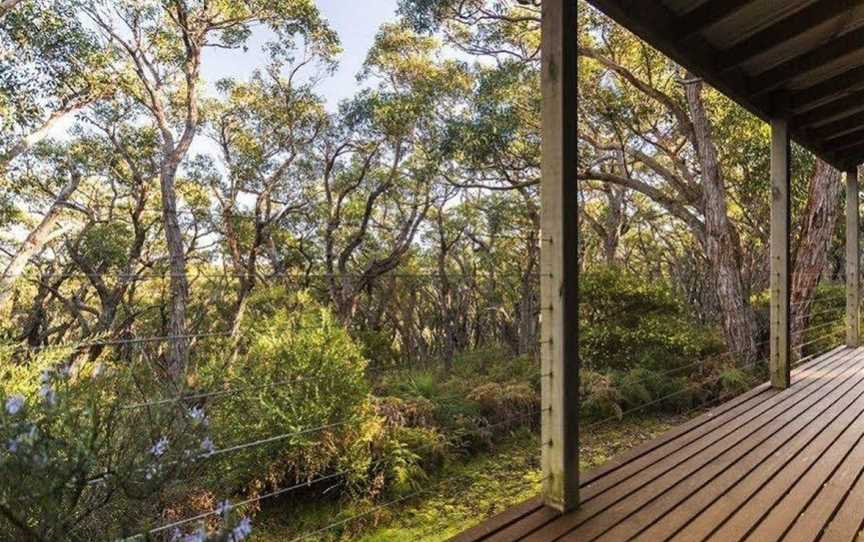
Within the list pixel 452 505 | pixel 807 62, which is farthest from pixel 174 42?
pixel 807 62

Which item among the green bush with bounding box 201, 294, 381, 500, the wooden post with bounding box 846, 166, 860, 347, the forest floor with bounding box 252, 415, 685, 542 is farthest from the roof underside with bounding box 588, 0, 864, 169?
the green bush with bounding box 201, 294, 381, 500

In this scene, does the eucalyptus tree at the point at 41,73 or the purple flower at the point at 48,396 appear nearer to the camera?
the purple flower at the point at 48,396

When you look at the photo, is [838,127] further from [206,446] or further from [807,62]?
[206,446]

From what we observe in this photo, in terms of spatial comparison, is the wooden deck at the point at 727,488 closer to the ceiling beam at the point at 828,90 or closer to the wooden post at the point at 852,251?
the ceiling beam at the point at 828,90

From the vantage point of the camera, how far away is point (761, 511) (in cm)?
169

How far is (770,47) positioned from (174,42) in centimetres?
811

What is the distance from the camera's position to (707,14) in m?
2.23

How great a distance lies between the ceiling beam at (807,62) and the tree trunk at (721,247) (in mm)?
3355

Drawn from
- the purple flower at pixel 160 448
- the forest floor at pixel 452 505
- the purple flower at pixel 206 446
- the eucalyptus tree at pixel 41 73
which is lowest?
the forest floor at pixel 452 505

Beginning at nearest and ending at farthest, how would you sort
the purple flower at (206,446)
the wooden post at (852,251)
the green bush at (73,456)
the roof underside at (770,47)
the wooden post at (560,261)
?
the green bush at (73,456) < the purple flower at (206,446) < the wooden post at (560,261) < the roof underside at (770,47) < the wooden post at (852,251)

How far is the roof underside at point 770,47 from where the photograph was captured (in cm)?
217

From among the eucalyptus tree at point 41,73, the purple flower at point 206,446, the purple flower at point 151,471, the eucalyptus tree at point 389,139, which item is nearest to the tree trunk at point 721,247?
the eucalyptus tree at point 389,139

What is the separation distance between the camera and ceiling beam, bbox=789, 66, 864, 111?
292 centimetres

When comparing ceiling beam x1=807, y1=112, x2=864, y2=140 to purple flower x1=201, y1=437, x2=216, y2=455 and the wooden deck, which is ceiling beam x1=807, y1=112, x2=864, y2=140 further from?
purple flower x1=201, y1=437, x2=216, y2=455
